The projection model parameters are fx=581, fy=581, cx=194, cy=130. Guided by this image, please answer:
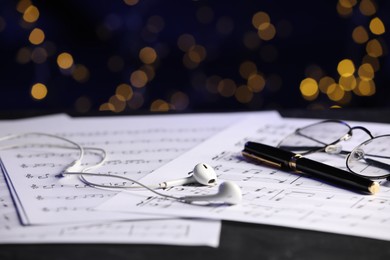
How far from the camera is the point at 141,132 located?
0.92m

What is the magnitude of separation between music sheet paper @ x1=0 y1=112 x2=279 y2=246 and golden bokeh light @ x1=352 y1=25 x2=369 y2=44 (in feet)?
2.67

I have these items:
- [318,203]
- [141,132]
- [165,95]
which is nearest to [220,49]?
[165,95]

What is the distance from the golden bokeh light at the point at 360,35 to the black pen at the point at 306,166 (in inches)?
41.3

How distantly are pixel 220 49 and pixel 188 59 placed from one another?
0.10 m

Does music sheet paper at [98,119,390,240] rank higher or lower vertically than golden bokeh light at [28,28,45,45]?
lower

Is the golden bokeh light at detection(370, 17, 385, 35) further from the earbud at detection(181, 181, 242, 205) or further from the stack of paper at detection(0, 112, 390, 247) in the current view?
the earbud at detection(181, 181, 242, 205)

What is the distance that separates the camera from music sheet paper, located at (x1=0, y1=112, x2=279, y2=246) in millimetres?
552

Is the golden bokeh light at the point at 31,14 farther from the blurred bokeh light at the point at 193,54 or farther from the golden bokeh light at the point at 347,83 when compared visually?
the golden bokeh light at the point at 347,83

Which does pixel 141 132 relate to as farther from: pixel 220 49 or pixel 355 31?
pixel 355 31

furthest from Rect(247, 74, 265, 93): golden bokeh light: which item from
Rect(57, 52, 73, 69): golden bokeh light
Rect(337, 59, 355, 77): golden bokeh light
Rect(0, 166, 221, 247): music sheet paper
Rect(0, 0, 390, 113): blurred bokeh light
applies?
Rect(0, 166, 221, 247): music sheet paper

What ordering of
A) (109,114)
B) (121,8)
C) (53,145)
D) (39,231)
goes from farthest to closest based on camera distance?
(121,8)
(109,114)
(53,145)
(39,231)

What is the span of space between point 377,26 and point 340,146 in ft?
3.29

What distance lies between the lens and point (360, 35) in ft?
5.61

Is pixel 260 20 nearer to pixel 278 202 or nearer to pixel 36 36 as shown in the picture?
pixel 36 36
